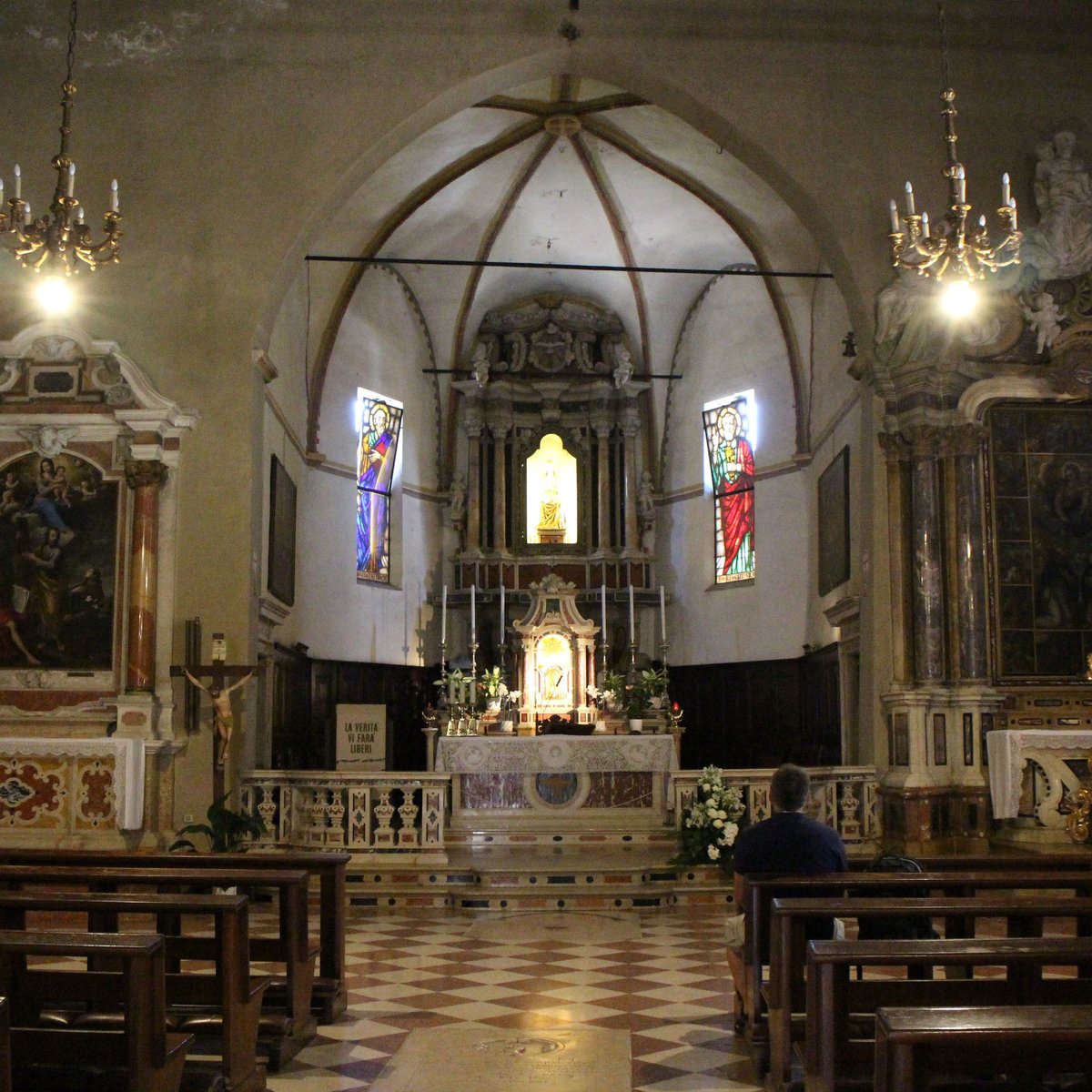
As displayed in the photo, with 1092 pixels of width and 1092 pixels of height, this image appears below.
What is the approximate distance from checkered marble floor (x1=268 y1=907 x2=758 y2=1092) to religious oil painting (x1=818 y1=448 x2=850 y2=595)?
6.07 m

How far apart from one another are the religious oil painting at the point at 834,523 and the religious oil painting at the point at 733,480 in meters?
2.51

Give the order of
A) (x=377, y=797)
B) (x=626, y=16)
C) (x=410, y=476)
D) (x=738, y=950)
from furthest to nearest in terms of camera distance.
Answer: (x=410, y=476) → (x=626, y=16) → (x=377, y=797) → (x=738, y=950)

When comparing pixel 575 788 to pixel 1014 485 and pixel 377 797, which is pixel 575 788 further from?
pixel 1014 485

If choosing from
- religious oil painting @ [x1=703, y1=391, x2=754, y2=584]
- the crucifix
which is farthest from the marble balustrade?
religious oil painting @ [x1=703, y1=391, x2=754, y2=584]

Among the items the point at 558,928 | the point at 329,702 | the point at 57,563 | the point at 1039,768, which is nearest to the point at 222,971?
the point at 558,928

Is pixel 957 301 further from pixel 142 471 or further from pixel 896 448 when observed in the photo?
pixel 142 471

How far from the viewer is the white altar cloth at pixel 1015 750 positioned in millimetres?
11688

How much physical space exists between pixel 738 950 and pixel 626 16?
10.2 metres

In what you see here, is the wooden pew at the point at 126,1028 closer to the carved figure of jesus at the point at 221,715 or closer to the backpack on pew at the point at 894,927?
the backpack on pew at the point at 894,927

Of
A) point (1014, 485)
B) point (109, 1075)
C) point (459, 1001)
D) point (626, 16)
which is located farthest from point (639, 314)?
point (109, 1075)

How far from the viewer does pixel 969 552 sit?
12.6 m

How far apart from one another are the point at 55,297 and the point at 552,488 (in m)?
10.5

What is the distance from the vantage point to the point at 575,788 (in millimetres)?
13773

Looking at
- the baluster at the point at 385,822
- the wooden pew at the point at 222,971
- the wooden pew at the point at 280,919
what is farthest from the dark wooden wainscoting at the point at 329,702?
the wooden pew at the point at 222,971
